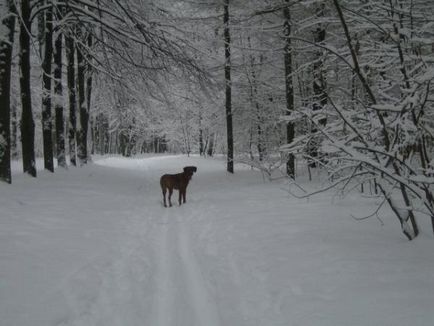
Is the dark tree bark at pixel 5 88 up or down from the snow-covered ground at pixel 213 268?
up

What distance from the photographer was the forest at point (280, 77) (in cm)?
439

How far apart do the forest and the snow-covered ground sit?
824mm

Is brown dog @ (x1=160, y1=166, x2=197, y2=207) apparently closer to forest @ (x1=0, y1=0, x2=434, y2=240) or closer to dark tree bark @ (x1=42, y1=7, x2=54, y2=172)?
forest @ (x1=0, y1=0, x2=434, y2=240)

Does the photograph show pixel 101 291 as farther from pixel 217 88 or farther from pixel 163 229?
pixel 217 88

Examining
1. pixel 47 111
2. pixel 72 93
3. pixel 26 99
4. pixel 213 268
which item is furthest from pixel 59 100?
pixel 213 268

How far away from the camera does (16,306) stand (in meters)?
3.66

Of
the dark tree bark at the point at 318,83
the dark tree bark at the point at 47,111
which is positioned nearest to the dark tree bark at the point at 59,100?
the dark tree bark at the point at 47,111

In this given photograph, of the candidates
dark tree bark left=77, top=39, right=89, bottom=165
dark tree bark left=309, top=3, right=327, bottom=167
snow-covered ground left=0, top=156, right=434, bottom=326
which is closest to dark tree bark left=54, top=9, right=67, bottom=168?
dark tree bark left=77, top=39, right=89, bottom=165

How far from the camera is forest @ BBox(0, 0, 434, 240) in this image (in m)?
4.39

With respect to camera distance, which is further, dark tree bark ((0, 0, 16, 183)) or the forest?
dark tree bark ((0, 0, 16, 183))

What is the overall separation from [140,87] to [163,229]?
204 inches

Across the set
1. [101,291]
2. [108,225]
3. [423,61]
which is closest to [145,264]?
[101,291]

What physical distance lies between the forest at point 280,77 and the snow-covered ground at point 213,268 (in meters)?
0.82

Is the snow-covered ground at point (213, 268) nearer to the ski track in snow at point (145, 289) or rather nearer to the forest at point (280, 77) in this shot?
the ski track in snow at point (145, 289)
